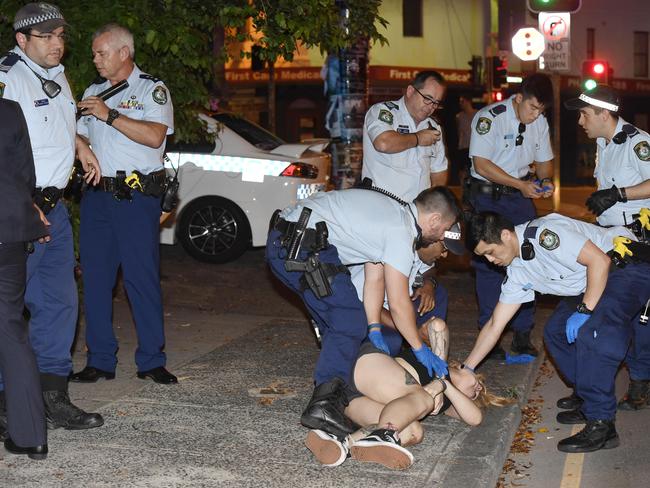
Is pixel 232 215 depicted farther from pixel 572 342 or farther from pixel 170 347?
pixel 572 342

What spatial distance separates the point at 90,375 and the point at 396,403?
89.0 inches

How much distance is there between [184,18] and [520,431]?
3778 mm

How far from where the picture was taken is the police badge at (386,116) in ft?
23.0

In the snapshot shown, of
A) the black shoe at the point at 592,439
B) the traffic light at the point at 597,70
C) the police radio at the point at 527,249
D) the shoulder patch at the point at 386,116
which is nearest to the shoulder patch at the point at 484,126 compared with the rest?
the shoulder patch at the point at 386,116

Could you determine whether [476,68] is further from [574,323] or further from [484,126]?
[574,323]

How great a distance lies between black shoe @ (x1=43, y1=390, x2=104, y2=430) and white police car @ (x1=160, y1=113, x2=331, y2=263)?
19.8 feet

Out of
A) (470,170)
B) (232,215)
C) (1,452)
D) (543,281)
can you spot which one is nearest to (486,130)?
(470,170)

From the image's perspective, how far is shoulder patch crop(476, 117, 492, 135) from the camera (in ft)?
24.4

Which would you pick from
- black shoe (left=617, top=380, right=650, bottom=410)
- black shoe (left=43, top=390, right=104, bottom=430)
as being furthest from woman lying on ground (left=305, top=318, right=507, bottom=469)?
black shoe (left=43, top=390, right=104, bottom=430)

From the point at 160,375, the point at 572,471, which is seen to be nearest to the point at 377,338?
the point at 572,471

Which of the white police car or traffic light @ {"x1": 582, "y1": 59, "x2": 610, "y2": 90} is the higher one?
traffic light @ {"x1": 582, "y1": 59, "x2": 610, "y2": 90}

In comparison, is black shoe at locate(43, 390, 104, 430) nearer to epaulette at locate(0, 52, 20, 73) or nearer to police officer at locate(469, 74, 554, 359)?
epaulette at locate(0, 52, 20, 73)

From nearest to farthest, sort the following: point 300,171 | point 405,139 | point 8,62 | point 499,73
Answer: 1. point 8,62
2. point 405,139
3. point 300,171
4. point 499,73

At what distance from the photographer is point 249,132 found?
12.0 m
